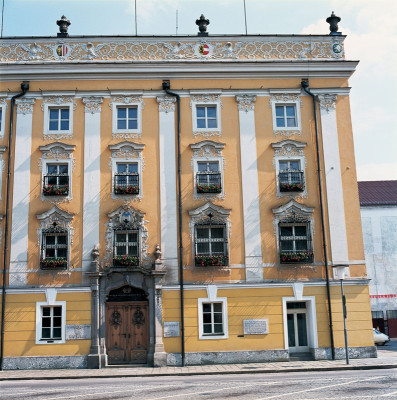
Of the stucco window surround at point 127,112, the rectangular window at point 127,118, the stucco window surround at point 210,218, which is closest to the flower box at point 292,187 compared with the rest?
the stucco window surround at point 210,218

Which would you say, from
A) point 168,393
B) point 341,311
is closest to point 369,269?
point 341,311

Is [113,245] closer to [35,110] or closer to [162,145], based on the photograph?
[162,145]

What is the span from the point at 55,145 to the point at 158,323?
32.8 feet

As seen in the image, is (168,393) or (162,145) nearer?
(168,393)

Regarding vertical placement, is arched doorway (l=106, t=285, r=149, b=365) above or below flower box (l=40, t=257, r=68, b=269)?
below

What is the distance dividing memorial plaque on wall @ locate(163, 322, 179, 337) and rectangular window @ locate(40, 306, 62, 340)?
4857mm

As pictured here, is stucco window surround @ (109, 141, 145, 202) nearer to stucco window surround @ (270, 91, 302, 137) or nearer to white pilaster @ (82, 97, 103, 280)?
white pilaster @ (82, 97, 103, 280)

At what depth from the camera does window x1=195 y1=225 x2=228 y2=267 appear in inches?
982

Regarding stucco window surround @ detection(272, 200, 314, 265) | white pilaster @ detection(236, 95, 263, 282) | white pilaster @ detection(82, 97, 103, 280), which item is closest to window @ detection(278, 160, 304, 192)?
stucco window surround @ detection(272, 200, 314, 265)

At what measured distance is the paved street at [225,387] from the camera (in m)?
14.9

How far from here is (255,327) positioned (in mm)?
24297

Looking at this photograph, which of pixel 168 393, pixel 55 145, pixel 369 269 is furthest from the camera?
pixel 369 269

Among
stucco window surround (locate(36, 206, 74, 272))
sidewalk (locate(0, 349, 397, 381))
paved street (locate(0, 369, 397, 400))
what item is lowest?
paved street (locate(0, 369, 397, 400))

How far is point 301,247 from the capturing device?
998 inches
